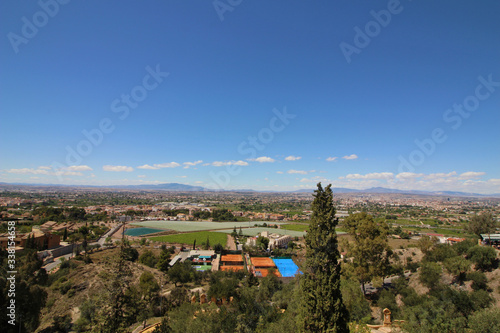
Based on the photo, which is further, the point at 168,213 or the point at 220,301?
the point at 168,213

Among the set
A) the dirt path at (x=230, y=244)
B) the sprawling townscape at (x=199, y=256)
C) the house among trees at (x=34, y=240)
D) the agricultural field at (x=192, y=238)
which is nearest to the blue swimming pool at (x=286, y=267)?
the sprawling townscape at (x=199, y=256)

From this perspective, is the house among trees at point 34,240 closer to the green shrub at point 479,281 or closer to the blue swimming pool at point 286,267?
the blue swimming pool at point 286,267

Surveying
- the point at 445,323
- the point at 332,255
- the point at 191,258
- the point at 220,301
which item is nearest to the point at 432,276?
the point at 445,323

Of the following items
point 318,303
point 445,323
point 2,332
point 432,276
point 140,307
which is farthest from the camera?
point 432,276

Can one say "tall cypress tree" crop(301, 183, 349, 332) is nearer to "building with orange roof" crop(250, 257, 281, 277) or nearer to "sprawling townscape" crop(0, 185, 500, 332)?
"sprawling townscape" crop(0, 185, 500, 332)

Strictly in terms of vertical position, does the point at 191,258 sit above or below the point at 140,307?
below

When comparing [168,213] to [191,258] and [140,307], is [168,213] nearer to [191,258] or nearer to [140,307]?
[191,258]
